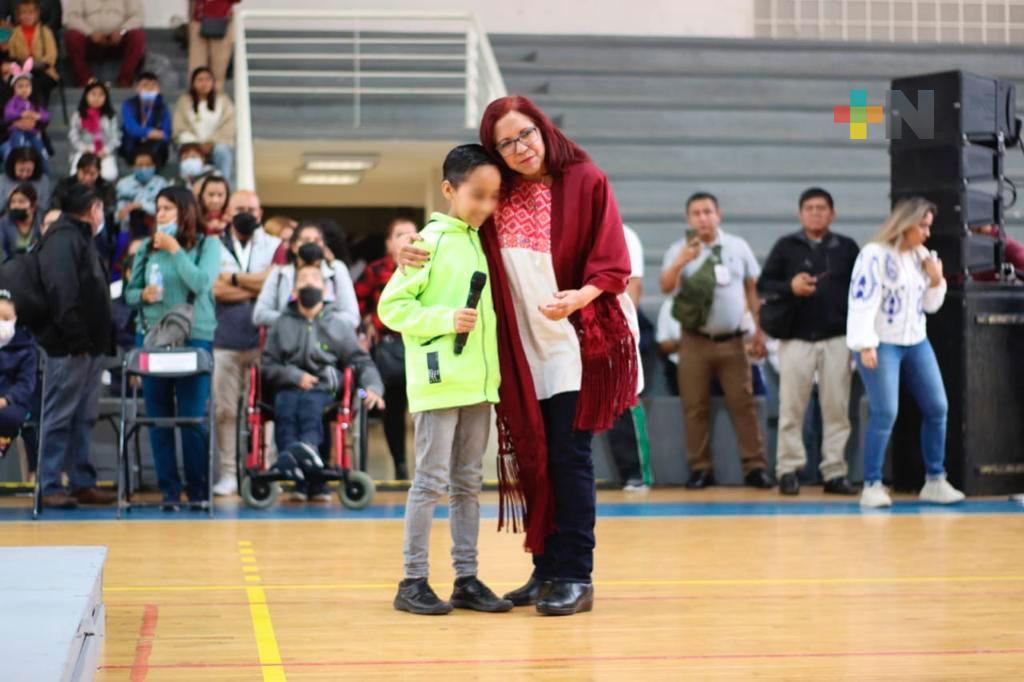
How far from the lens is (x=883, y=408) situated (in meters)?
8.45

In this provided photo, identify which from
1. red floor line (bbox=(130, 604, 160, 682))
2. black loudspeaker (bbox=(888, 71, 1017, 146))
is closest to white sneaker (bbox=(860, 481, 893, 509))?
black loudspeaker (bbox=(888, 71, 1017, 146))

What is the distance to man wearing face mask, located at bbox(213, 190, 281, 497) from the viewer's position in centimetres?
923

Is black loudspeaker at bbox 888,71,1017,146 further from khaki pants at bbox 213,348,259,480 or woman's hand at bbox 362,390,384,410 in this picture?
khaki pants at bbox 213,348,259,480

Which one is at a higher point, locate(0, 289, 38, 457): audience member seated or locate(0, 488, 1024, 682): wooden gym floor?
locate(0, 289, 38, 457): audience member seated

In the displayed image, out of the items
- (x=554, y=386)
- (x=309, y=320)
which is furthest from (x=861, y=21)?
(x=554, y=386)

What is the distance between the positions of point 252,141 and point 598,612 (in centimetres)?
880

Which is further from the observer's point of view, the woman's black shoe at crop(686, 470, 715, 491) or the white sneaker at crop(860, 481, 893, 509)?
the woman's black shoe at crop(686, 470, 715, 491)

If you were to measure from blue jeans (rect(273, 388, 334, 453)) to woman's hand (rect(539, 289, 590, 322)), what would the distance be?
3.77 meters

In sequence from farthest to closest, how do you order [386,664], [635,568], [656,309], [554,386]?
[656,309]
[635,568]
[554,386]
[386,664]

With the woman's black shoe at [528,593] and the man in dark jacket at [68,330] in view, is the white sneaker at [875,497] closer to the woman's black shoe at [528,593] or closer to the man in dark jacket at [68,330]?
the woman's black shoe at [528,593]

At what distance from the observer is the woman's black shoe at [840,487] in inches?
361

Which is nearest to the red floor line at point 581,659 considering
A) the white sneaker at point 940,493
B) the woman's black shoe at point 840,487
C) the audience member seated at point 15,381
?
the audience member seated at point 15,381

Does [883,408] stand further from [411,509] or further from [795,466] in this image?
[411,509]

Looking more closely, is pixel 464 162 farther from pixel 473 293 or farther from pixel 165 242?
pixel 165 242
